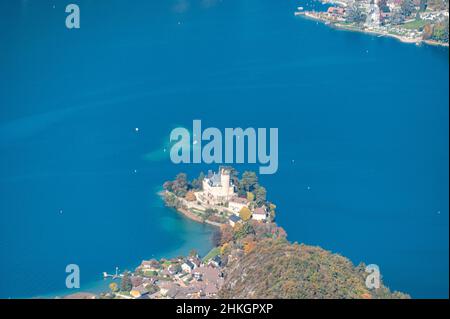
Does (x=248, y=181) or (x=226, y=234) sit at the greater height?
(x=248, y=181)

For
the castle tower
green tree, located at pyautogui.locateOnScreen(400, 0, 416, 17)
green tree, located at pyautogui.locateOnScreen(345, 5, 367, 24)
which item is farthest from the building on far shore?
green tree, located at pyautogui.locateOnScreen(400, 0, 416, 17)

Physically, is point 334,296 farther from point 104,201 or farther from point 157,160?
point 157,160

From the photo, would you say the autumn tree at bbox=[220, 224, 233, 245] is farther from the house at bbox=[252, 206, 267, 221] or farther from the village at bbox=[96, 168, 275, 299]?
the house at bbox=[252, 206, 267, 221]

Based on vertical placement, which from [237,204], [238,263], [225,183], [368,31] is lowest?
[238,263]

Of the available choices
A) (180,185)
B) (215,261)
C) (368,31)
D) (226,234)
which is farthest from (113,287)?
(368,31)

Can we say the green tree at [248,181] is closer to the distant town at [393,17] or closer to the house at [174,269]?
the house at [174,269]

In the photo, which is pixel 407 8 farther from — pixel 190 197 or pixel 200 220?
pixel 200 220

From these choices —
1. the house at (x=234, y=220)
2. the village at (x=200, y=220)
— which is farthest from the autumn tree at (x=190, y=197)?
the house at (x=234, y=220)

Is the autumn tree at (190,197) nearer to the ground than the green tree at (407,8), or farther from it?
nearer to the ground
